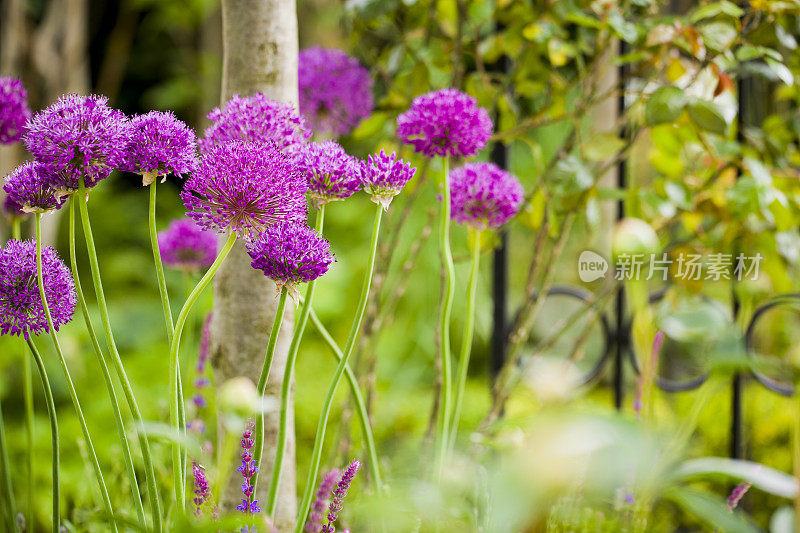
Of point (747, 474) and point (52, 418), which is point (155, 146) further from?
point (747, 474)

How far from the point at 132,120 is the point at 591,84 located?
0.81 m

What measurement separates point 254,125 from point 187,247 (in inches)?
15.0

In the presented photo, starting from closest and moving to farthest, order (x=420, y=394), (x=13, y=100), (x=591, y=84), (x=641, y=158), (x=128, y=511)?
(x=13, y=100) → (x=128, y=511) → (x=591, y=84) → (x=420, y=394) → (x=641, y=158)

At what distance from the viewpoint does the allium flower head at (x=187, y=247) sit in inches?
36.0

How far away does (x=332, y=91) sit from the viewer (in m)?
0.91

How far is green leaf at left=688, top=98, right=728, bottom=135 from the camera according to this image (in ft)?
2.92

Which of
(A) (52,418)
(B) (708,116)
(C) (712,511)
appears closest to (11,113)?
(A) (52,418)

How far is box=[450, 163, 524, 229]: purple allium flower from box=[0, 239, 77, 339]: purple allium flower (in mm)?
382

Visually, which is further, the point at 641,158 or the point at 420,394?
the point at 641,158

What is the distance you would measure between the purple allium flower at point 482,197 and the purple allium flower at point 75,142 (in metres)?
0.34

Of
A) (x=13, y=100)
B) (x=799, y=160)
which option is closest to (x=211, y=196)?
(x=13, y=100)

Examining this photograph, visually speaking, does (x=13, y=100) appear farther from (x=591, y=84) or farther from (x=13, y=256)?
(x=591, y=84)

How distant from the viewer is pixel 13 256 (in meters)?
0.55

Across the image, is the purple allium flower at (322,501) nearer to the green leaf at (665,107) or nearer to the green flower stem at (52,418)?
the green flower stem at (52,418)
